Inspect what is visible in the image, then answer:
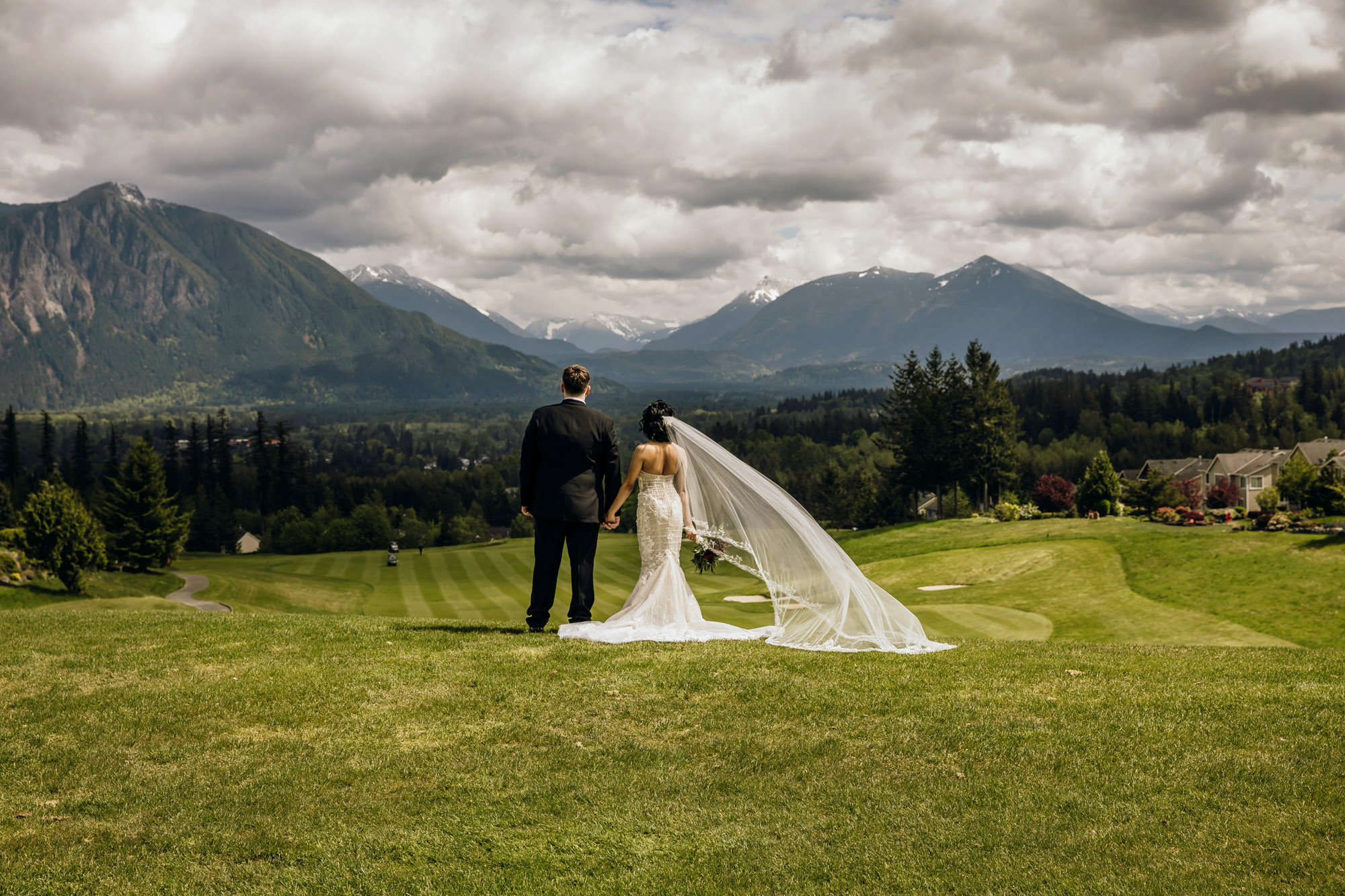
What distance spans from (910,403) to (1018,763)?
76342 mm

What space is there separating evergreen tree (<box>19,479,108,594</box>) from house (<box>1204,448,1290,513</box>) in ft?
453

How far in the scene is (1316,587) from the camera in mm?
29328

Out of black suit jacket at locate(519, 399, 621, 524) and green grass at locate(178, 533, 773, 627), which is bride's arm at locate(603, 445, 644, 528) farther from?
green grass at locate(178, 533, 773, 627)

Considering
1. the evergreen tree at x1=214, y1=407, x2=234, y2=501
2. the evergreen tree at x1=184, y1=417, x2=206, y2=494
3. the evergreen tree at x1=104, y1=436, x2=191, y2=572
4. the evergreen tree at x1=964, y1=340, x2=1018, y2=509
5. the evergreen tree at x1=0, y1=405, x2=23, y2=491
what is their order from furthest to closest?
1. the evergreen tree at x1=214, y1=407, x2=234, y2=501
2. the evergreen tree at x1=184, y1=417, x2=206, y2=494
3. the evergreen tree at x1=0, y1=405, x2=23, y2=491
4. the evergreen tree at x1=964, y1=340, x2=1018, y2=509
5. the evergreen tree at x1=104, y1=436, x2=191, y2=572

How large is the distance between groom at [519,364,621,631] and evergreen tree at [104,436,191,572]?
64.8 m

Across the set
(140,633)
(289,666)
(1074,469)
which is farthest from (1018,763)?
(1074,469)

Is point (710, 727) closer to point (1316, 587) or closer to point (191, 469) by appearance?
point (1316, 587)

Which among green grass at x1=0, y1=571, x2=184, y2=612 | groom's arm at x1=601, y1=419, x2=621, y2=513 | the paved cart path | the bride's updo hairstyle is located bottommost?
the paved cart path

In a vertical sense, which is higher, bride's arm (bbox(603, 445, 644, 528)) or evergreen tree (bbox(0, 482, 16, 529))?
bride's arm (bbox(603, 445, 644, 528))

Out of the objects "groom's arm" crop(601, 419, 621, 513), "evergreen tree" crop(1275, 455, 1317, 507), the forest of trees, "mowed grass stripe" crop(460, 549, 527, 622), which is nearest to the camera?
"groom's arm" crop(601, 419, 621, 513)

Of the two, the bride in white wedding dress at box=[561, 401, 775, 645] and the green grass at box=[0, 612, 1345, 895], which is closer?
the green grass at box=[0, 612, 1345, 895]

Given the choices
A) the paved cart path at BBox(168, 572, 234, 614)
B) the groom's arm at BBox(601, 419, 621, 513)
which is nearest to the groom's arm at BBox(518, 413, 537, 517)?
the groom's arm at BBox(601, 419, 621, 513)

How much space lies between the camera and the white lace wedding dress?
12.8 meters

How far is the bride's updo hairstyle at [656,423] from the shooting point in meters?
13.4
